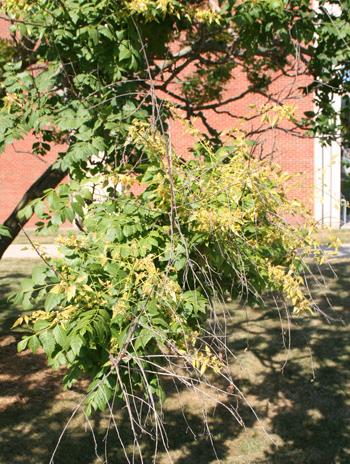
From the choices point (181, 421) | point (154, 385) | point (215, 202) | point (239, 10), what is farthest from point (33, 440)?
point (239, 10)

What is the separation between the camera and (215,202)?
11.1ft

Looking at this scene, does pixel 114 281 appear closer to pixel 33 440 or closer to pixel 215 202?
pixel 215 202

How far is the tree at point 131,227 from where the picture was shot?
3.08 meters

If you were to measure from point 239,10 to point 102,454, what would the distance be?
3.71m

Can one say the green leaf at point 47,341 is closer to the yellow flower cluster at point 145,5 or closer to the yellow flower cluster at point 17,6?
the yellow flower cluster at point 145,5

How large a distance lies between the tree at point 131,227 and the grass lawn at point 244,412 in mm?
1561

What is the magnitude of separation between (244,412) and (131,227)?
4141 mm

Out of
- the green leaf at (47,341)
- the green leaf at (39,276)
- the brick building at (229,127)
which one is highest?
the brick building at (229,127)

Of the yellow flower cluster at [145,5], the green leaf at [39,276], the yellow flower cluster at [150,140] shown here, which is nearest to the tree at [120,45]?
the yellow flower cluster at [145,5]

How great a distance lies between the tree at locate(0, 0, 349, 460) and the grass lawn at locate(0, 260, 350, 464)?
1.56 m

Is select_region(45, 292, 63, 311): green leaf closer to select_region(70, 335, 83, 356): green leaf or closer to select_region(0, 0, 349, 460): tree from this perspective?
select_region(0, 0, 349, 460): tree

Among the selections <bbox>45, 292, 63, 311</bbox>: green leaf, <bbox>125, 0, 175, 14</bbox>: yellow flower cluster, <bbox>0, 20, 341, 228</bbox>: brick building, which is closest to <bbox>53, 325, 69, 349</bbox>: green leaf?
<bbox>45, 292, 63, 311</bbox>: green leaf

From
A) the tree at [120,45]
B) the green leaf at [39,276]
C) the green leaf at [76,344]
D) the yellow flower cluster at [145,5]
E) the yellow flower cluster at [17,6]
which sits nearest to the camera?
the green leaf at [76,344]

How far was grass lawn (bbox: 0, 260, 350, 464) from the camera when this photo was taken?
5891mm
